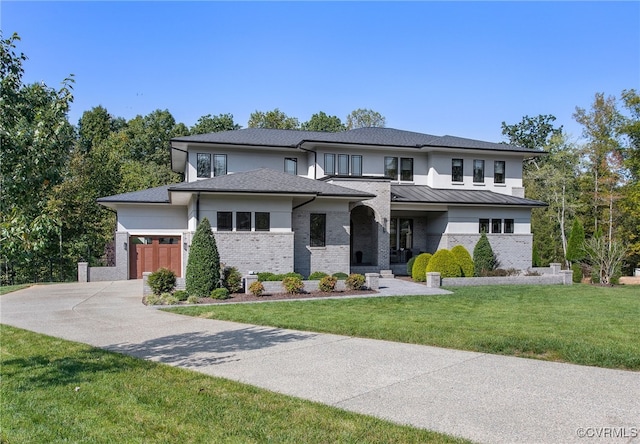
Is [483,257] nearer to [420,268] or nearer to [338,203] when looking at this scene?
[420,268]

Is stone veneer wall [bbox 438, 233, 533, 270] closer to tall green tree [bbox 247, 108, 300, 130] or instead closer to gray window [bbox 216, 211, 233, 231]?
gray window [bbox 216, 211, 233, 231]

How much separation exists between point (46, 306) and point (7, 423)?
11.7m

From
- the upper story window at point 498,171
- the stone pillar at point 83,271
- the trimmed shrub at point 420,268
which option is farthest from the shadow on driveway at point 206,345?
the upper story window at point 498,171

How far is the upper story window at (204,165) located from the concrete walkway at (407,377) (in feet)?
48.4

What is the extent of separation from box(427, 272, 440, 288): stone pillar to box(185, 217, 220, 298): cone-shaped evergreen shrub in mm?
8980

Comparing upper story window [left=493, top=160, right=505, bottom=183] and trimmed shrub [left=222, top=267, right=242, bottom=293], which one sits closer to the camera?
trimmed shrub [left=222, top=267, right=242, bottom=293]

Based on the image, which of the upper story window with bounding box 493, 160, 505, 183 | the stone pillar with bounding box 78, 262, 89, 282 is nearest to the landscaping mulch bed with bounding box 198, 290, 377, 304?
the stone pillar with bounding box 78, 262, 89, 282

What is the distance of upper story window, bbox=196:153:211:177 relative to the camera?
26.1 m

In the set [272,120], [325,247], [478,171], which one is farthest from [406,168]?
[272,120]

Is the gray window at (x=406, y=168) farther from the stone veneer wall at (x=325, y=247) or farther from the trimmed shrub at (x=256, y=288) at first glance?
the trimmed shrub at (x=256, y=288)

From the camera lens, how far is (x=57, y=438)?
4.76m

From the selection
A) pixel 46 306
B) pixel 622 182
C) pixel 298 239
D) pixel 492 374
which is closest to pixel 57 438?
pixel 492 374

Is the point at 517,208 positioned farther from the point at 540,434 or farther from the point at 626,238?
the point at 540,434

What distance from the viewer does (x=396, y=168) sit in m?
28.3
